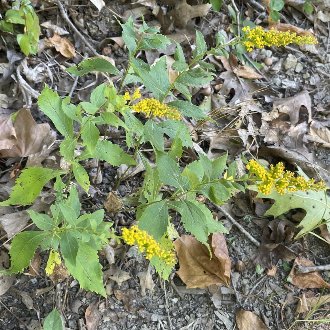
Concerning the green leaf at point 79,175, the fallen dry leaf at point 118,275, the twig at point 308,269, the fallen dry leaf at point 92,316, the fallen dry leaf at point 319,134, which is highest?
the green leaf at point 79,175

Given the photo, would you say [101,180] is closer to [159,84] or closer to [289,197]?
[159,84]

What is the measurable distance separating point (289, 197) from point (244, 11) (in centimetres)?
187

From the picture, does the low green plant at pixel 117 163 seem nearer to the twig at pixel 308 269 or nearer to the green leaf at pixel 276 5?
the twig at pixel 308 269

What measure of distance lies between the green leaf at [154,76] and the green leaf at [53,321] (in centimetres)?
119

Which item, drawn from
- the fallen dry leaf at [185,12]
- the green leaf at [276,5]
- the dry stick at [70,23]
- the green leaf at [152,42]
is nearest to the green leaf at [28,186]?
the green leaf at [152,42]

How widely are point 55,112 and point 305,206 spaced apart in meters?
1.73

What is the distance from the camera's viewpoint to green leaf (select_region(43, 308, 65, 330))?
2264 millimetres

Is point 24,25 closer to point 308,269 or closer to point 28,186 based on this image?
point 28,186

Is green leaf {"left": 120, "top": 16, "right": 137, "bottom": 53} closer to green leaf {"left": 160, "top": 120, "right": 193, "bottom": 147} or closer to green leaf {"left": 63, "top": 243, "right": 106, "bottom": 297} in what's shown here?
green leaf {"left": 160, "top": 120, "right": 193, "bottom": 147}

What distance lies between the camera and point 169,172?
6.68 ft

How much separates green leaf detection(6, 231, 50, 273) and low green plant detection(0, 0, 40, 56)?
1.41 m

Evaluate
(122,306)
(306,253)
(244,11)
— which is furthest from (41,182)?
(244,11)

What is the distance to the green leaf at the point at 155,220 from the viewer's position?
1950 mm

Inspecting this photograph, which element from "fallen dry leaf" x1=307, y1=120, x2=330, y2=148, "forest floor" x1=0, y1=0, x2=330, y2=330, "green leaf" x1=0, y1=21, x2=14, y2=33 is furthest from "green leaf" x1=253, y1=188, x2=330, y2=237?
"green leaf" x1=0, y1=21, x2=14, y2=33
